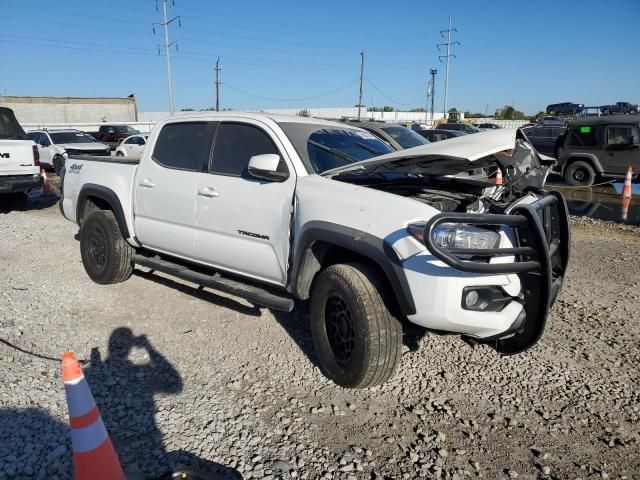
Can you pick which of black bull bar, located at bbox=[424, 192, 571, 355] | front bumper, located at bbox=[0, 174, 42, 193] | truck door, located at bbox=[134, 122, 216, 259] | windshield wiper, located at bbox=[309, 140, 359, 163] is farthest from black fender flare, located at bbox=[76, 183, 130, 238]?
front bumper, located at bbox=[0, 174, 42, 193]

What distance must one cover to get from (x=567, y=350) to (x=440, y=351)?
40.3 inches

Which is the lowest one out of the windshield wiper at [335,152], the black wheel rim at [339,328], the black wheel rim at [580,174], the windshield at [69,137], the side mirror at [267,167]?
the black wheel rim at [339,328]

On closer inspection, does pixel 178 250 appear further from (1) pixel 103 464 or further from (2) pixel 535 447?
(2) pixel 535 447

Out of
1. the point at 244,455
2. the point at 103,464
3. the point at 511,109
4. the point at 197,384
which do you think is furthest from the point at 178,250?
the point at 511,109

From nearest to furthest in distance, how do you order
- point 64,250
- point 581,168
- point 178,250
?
1. point 178,250
2. point 64,250
3. point 581,168

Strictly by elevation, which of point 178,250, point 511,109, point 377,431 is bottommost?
point 377,431

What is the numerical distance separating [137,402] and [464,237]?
2.30m

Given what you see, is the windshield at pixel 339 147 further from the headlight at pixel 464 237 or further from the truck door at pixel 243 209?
the headlight at pixel 464 237

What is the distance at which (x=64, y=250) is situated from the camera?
705 centimetres

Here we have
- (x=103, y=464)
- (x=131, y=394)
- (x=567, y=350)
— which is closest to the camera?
(x=103, y=464)

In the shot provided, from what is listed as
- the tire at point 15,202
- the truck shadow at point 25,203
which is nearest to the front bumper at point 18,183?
the truck shadow at point 25,203

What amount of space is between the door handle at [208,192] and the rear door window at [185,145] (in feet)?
0.73

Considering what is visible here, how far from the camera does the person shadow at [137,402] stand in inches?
103

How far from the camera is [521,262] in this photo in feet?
9.32
